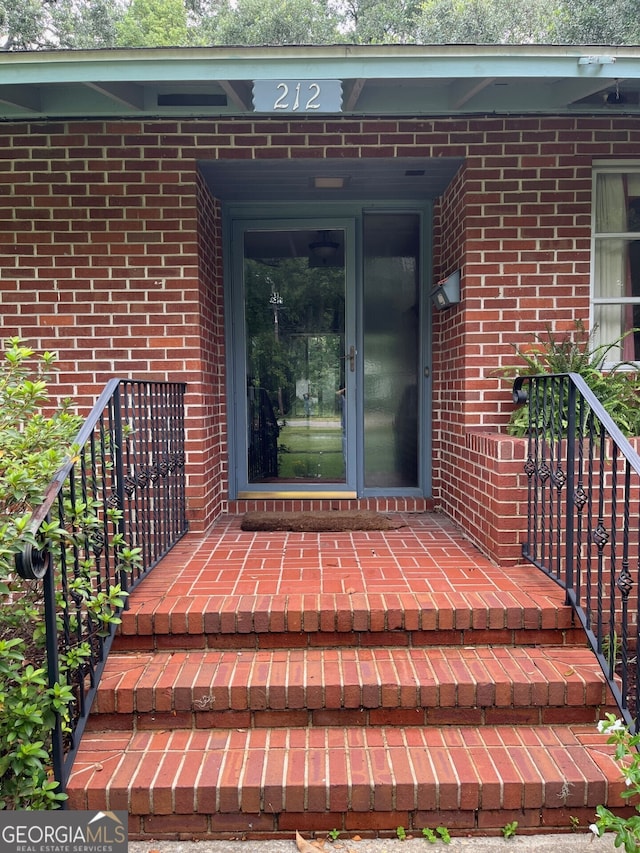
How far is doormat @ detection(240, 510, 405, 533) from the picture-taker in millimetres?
3783

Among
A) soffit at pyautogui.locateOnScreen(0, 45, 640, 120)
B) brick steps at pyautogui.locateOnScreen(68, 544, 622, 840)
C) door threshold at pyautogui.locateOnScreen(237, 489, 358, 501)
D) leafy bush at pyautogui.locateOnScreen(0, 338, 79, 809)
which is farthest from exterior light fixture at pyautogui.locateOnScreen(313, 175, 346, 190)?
brick steps at pyautogui.locateOnScreen(68, 544, 622, 840)

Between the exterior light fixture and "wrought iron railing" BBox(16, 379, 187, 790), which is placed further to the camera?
the exterior light fixture

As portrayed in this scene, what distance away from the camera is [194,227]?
141 inches

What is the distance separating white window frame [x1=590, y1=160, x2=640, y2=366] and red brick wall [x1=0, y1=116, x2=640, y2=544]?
0.26 feet

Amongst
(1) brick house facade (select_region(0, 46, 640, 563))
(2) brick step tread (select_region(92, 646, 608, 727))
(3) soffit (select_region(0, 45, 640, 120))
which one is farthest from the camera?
(1) brick house facade (select_region(0, 46, 640, 563))

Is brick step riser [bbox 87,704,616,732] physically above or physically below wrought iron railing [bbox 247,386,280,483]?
below

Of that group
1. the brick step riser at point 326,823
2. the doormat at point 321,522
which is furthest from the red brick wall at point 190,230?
the brick step riser at point 326,823

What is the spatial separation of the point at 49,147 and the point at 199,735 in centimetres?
349

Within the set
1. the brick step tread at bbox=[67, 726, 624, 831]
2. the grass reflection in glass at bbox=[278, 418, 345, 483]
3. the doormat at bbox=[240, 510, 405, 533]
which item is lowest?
the brick step tread at bbox=[67, 726, 624, 831]

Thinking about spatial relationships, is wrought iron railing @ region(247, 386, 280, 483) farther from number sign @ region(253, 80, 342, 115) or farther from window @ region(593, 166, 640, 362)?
window @ region(593, 166, 640, 362)

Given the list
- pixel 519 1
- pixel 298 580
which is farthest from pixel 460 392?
pixel 519 1

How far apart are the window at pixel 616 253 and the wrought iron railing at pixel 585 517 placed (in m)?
0.89

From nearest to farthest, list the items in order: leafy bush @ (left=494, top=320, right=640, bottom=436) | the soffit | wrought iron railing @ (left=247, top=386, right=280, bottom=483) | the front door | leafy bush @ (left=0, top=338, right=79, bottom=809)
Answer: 1. leafy bush @ (left=0, top=338, right=79, bottom=809)
2. the soffit
3. leafy bush @ (left=494, top=320, right=640, bottom=436)
4. the front door
5. wrought iron railing @ (left=247, top=386, right=280, bottom=483)

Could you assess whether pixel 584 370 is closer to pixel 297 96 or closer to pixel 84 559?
pixel 297 96
